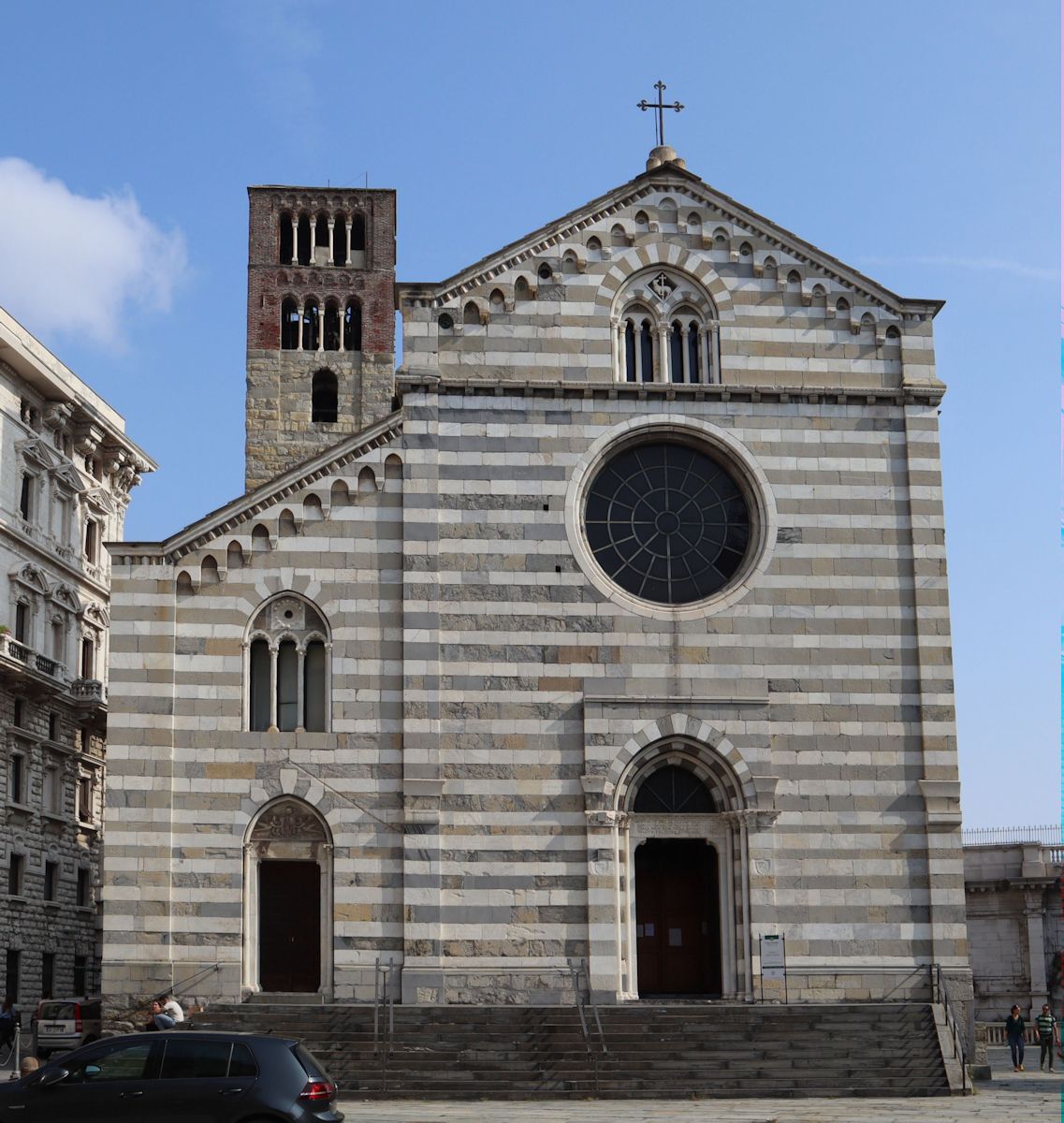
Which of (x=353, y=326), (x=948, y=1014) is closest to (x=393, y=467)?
(x=948, y=1014)

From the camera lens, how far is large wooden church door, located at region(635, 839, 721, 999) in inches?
1239

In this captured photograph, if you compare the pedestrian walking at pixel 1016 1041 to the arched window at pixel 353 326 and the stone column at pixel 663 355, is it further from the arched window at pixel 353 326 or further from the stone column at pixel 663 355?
the arched window at pixel 353 326

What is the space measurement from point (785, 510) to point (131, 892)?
1376 centimetres

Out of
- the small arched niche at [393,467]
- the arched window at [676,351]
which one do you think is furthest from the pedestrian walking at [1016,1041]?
the small arched niche at [393,467]

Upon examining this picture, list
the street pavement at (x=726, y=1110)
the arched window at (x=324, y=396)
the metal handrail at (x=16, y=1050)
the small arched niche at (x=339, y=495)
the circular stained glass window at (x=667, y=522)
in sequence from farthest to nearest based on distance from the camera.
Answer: the arched window at (x=324, y=396), the metal handrail at (x=16, y=1050), the circular stained glass window at (x=667, y=522), the small arched niche at (x=339, y=495), the street pavement at (x=726, y=1110)

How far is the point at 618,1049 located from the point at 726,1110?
3428 millimetres

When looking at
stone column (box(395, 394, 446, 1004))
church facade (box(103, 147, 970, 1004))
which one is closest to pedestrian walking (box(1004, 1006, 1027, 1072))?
church facade (box(103, 147, 970, 1004))

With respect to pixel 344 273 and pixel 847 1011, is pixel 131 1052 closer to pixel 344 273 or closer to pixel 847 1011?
pixel 847 1011

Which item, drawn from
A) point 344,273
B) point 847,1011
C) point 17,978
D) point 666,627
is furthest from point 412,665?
point 344,273

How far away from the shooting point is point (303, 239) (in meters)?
54.8

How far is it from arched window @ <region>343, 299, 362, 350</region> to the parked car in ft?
80.4

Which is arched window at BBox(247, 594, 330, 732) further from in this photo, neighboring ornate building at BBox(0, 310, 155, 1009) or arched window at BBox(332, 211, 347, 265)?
arched window at BBox(332, 211, 347, 265)

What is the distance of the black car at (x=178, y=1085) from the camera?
17328 mm

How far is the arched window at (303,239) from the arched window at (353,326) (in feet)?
6.94
